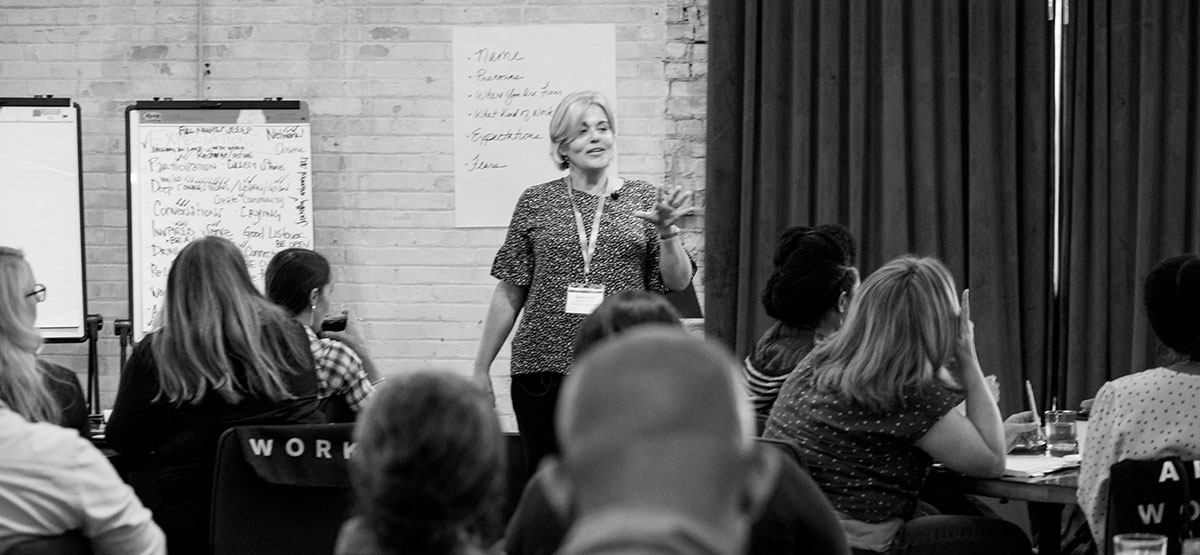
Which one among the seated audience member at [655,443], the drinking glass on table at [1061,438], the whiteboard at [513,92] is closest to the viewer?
the seated audience member at [655,443]

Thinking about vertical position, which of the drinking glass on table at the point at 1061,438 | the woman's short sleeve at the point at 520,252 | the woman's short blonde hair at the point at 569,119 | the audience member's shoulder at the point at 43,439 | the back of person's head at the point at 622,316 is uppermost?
the woman's short blonde hair at the point at 569,119

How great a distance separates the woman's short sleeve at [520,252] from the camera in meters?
3.71

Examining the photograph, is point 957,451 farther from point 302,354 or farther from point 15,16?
point 15,16

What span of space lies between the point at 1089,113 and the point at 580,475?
4.60 m

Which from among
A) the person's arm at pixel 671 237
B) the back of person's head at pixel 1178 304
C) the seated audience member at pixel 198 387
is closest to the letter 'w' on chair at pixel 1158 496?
the back of person's head at pixel 1178 304

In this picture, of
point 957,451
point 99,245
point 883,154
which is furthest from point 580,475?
point 99,245

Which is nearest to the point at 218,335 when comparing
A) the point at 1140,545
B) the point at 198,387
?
the point at 198,387

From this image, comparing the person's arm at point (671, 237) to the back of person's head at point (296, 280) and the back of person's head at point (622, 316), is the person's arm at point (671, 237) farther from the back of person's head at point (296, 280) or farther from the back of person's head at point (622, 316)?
the back of person's head at point (622, 316)

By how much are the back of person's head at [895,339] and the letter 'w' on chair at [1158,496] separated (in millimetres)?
411

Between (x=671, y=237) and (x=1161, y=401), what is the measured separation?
53.4 inches

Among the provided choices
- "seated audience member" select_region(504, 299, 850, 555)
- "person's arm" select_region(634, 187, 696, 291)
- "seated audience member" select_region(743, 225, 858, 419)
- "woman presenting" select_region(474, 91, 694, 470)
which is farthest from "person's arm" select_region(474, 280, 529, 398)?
"seated audience member" select_region(504, 299, 850, 555)

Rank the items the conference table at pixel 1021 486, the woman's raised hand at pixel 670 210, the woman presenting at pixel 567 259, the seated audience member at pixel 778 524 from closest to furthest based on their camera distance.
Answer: the seated audience member at pixel 778 524 < the conference table at pixel 1021 486 < the woman's raised hand at pixel 670 210 < the woman presenting at pixel 567 259

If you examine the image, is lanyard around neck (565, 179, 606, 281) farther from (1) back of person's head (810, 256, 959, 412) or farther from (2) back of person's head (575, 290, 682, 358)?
(2) back of person's head (575, 290, 682, 358)

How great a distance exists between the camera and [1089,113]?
4.71 m
